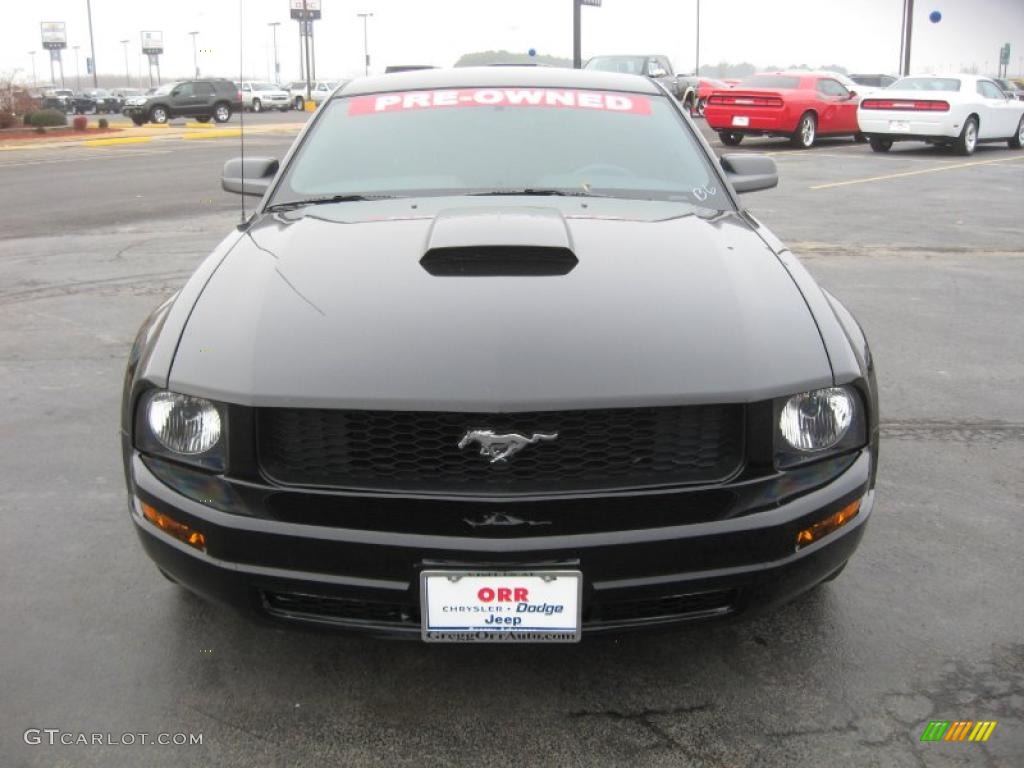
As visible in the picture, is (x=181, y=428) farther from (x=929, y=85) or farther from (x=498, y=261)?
(x=929, y=85)

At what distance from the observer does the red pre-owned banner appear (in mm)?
3822

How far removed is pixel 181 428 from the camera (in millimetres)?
2299

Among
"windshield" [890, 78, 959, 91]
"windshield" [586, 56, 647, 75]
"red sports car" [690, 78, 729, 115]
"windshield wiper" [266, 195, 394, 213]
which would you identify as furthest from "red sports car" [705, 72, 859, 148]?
"windshield wiper" [266, 195, 394, 213]

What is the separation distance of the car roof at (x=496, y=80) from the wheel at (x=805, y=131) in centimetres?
1691

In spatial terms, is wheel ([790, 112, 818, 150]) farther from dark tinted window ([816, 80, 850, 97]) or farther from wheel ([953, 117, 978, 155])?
wheel ([953, 117, 978, 155])

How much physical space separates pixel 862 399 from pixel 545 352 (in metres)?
0.79

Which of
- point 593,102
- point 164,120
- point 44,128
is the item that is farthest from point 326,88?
point 593,102

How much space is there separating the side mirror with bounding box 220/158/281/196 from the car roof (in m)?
0.43

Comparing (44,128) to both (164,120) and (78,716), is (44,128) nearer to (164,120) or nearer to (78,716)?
(164,120)

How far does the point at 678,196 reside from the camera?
342 cm

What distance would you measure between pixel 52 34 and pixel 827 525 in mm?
122604

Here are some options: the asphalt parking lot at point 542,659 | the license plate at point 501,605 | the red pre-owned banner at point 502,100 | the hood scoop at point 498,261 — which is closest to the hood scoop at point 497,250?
the hood scoop at point 498,261

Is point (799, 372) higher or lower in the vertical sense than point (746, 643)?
higher

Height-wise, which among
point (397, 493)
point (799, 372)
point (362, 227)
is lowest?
point (397, 493)
